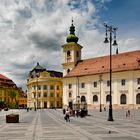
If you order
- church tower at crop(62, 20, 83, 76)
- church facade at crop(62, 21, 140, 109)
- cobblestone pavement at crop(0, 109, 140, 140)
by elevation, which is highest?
church tower at crop(62, 20, 83, 76)

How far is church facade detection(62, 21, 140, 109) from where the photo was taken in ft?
260

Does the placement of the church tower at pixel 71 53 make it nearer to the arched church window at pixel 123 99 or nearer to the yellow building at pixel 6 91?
the arched church window at pixel 123 99

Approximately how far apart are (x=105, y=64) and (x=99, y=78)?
519cm

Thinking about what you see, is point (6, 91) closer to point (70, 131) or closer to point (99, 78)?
point (99, 78)

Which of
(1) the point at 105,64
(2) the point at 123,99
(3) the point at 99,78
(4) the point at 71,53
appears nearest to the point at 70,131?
(2) the point at 123,99

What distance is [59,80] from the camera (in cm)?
12112

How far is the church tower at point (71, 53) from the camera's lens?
100875mm

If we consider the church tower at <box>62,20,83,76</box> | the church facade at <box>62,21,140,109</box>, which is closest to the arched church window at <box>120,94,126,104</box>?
the church facade at <box>62,21,140,109</box>

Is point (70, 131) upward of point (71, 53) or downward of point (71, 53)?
downward

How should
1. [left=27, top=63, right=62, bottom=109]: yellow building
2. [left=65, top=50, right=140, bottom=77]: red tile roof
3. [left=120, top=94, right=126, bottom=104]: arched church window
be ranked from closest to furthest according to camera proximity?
[left=120, top=94, right=126, bottom=104]: arched church window, [left=65, top=50, right=140, bottom=77]: red tile roof, [left=27, top=63, right=62, bottom=109]: yellow building

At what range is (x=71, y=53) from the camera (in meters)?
101

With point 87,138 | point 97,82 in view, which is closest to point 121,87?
point 97,82

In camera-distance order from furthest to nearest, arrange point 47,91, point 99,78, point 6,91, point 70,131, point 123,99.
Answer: point 6,91 → point 47,91 → point 99,78 → point 123,99 → point 70,131

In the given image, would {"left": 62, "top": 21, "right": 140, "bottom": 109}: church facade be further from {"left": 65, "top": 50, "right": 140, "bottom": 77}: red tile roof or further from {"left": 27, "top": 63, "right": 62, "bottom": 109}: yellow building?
{"left": 27, "top": 63, "right": 62, "bottom": 109}: yellow building
